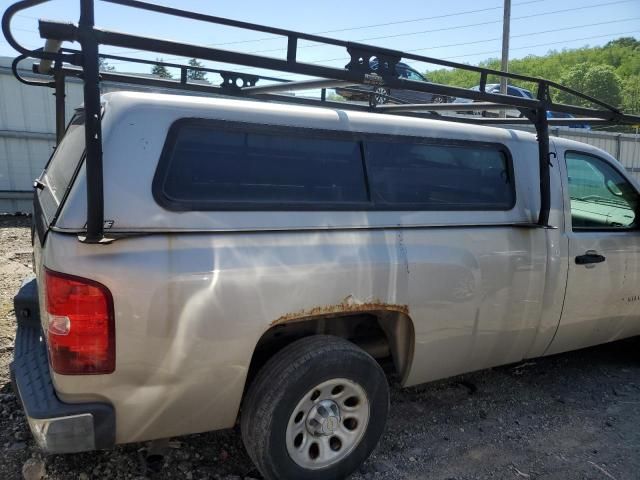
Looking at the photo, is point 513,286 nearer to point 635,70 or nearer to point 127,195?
point 127,195

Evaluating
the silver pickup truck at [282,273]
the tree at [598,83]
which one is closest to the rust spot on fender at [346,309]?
the silver pickup truck at [282,273]

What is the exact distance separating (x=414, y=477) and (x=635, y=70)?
103 meters

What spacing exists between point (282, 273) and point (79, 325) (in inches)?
34.0

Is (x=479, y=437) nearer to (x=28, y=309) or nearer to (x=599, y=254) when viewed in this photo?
(x=599, y=254)

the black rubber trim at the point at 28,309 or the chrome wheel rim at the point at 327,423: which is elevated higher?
the black rubber trim at the point at 28,309

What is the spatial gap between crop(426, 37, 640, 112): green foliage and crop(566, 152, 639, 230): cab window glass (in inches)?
2349

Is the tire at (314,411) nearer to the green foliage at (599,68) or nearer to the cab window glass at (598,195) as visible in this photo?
the cab window glass at (598,195)

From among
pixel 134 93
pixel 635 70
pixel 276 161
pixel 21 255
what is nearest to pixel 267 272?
pixel 276 161

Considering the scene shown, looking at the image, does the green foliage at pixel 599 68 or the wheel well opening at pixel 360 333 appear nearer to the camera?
the wheel well opening at pixel 360 333

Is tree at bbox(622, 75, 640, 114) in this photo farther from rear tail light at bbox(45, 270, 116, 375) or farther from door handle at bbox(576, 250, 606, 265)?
rear tail light at bbox(45, 270, 116, 375)

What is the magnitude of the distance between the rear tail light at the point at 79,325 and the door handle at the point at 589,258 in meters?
2.91

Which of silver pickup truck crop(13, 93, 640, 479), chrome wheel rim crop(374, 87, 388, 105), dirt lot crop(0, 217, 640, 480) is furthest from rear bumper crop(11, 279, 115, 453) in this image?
chrome wheel rim crop(374, 87, 388, 105)

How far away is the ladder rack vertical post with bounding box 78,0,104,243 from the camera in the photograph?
6.30 ft

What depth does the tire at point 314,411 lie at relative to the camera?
2355 mm
